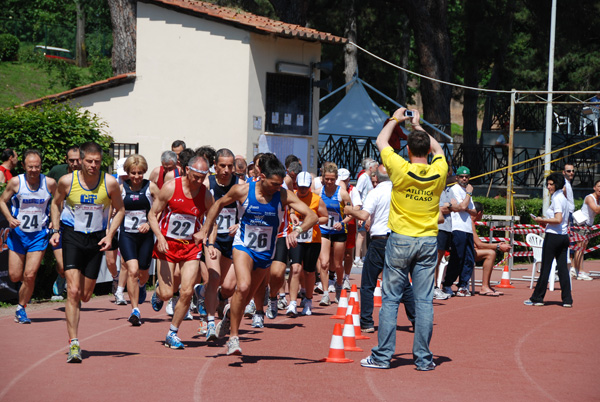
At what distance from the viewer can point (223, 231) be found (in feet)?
35.8

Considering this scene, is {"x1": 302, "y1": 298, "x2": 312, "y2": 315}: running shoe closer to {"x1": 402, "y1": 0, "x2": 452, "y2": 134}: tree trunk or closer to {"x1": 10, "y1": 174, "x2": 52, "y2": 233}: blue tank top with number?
{"x1": 10, "y1": 174, "x2": 52, "y2": 233}: blue tank top with number

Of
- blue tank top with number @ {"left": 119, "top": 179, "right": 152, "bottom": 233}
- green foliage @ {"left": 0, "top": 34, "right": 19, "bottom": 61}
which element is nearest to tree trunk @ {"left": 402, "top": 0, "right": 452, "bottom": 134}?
blue tank top with number @ {"left": 119, "top": 179, "right": 152, "bottom": 233}

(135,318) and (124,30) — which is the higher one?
(124,30)

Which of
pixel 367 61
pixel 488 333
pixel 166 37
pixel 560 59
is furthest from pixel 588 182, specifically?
pixel 488 333

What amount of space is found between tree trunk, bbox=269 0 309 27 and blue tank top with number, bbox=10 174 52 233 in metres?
18.3

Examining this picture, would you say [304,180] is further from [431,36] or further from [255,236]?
[431,36]

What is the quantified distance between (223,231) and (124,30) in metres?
16.3

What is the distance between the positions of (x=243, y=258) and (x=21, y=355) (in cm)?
245

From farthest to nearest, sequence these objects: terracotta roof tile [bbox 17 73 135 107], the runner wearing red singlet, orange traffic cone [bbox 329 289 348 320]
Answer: terracotta roof tile [bbox 17 73 135 107] → orange traffic cone [bbox 329 289 348 320] → the runner wearing red singlet

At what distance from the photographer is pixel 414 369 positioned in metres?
8.80

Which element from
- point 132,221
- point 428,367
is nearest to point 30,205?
point 132,221

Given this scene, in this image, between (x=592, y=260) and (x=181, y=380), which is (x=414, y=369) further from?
(x=592, y=260)

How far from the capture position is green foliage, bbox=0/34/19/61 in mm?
46312

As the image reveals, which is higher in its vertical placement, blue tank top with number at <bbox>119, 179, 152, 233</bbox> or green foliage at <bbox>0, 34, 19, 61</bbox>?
green foliage at <bbox>0, 34, 19, 61</bbox>
